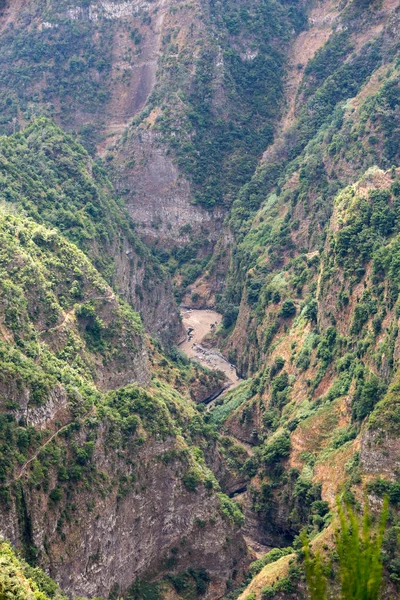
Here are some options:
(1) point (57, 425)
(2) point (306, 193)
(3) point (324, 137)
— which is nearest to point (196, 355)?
(2) point (306, 193)

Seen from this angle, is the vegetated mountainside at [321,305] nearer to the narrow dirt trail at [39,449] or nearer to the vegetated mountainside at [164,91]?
the vegetated mountainside at [164,91]

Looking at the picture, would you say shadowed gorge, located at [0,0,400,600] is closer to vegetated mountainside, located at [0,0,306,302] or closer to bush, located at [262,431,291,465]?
bush, located at [262,431,291,465]

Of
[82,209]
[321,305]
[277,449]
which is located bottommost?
[277,449]

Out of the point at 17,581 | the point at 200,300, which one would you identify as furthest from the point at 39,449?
the point at 200,300

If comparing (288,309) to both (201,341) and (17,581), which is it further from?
(17,581)

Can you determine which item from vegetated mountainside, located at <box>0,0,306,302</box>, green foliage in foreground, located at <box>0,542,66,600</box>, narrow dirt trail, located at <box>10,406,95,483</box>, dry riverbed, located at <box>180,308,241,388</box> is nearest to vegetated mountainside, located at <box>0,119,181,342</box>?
dry riverbed, located at <box>180,308,241,388</box>

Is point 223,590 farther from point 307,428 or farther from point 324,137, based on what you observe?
point 324,137
